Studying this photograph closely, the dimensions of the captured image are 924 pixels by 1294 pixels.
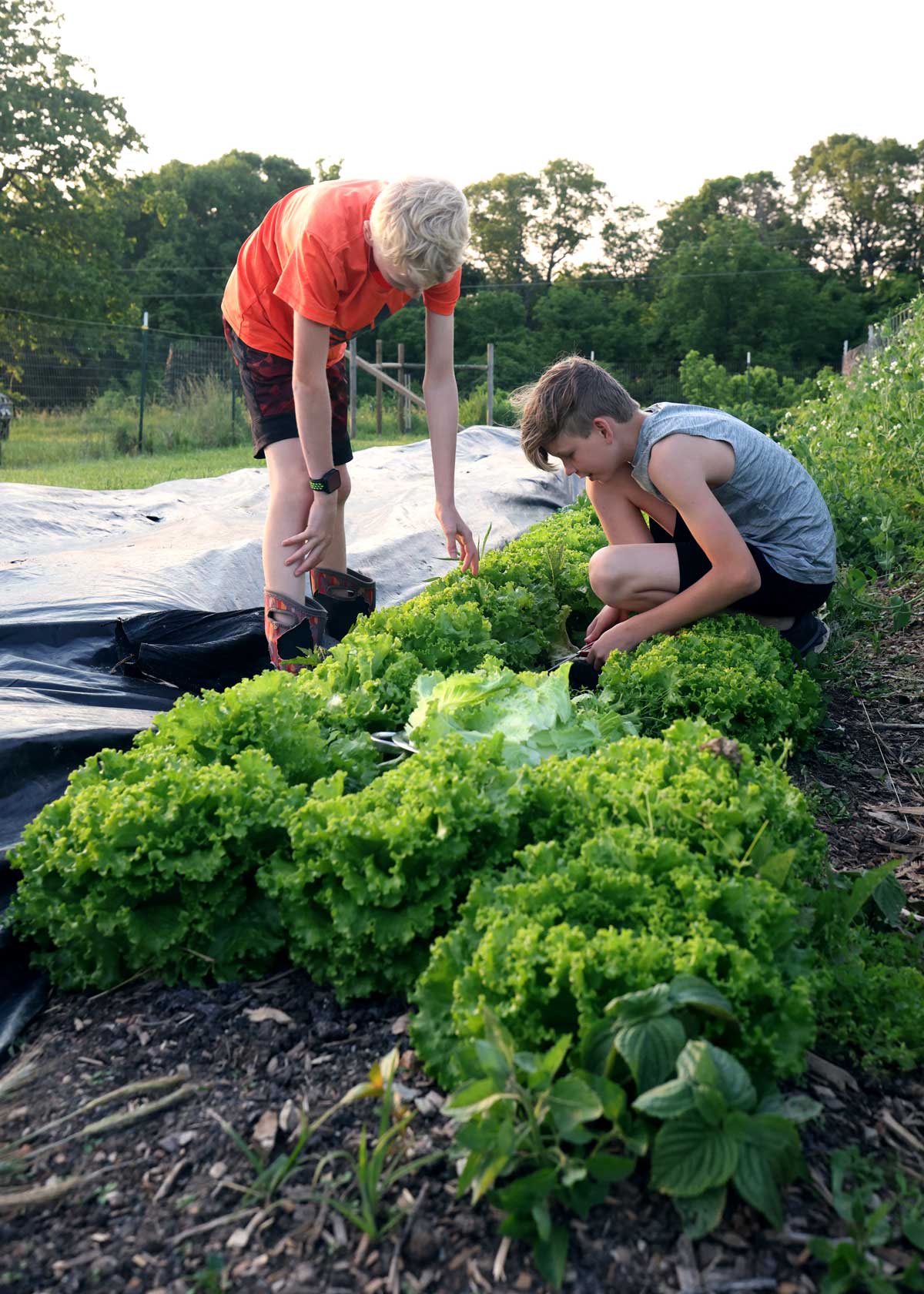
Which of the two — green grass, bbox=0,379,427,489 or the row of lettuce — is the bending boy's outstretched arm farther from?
green grass, bbox=0,379,427,489

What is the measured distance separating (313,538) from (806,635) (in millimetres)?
2147

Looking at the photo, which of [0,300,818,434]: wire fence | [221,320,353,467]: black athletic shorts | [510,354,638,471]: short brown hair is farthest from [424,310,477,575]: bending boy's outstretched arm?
[0,300,818,434]: wire fence

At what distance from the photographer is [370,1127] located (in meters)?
1.83

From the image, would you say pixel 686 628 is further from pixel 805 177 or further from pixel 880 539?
pixel 805 177

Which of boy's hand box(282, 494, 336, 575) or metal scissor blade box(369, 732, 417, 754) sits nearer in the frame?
metal scissor blade box(369, 732, 417, 754)

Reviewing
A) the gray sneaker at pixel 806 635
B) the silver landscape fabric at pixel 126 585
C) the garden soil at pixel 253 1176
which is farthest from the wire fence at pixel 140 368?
the garden soil at pixel 253 1176

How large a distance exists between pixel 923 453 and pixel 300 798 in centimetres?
550

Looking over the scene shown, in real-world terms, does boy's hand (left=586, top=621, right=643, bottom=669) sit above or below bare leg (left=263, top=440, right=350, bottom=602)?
below

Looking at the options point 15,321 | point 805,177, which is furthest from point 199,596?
point 805,177

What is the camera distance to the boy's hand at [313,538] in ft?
12.5

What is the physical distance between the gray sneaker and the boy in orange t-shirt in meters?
1.43

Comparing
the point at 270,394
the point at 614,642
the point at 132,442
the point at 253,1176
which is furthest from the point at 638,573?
the point at 132,442

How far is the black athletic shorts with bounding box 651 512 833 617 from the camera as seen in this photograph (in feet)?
12.9

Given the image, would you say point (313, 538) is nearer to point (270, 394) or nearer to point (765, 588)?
point (270, 394)
